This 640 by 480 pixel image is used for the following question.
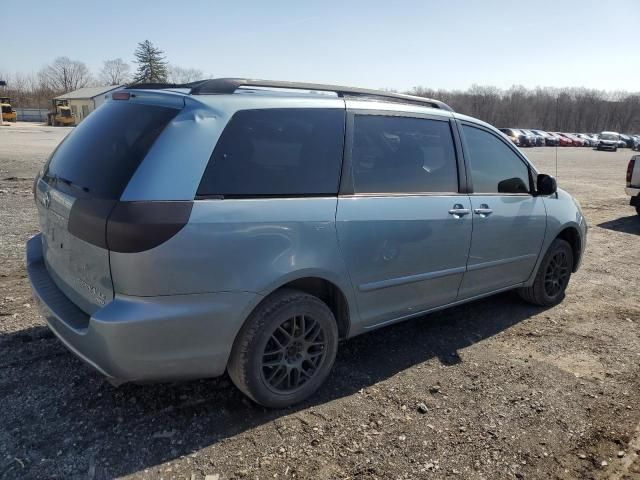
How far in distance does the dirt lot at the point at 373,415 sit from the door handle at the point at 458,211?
1.11 m

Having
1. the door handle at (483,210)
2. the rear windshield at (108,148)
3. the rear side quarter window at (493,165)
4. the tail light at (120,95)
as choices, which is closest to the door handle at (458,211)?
the door handle at (483,210)

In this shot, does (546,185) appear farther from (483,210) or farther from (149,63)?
(149,63)

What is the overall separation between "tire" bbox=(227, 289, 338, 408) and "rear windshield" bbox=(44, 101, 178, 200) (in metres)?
1.04

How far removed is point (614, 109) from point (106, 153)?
136 metres

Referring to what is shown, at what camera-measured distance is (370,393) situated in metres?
3.23

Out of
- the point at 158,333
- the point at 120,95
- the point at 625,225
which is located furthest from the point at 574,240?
the point at 625,225

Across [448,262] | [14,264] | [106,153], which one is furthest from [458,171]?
[14,264]

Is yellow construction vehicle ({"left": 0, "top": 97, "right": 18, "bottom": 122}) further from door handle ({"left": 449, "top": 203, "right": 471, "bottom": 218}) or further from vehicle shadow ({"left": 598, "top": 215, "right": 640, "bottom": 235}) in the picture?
→ door handle ({"left": 449, "top": 203, "right": 471, "bottom": 218})

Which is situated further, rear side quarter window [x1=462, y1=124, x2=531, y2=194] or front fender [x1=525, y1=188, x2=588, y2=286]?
front fender [x1=525, y1=188, x2=588, y2=286]

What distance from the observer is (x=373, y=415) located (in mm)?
2986

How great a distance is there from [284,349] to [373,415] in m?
0.70

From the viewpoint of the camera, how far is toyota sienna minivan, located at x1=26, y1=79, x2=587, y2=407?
2383 mm

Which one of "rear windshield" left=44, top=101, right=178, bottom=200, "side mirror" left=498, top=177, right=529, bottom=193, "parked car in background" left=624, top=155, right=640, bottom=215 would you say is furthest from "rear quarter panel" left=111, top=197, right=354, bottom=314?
"parked car in background" left=624, top=155, right=640, bottom=215

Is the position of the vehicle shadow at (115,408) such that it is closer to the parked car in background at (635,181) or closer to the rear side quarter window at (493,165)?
the rear side quarter window at (493,165)
